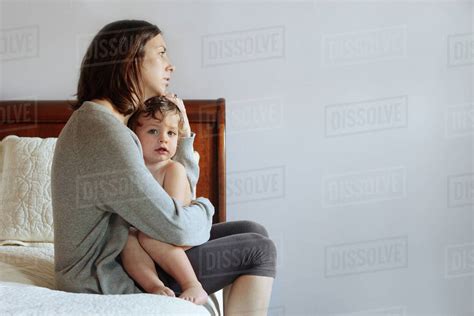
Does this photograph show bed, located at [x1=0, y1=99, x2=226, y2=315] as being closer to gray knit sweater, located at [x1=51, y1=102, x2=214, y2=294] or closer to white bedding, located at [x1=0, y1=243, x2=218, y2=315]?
white bedding, located at [x1=0, y1=243, x2=218, y2=315]

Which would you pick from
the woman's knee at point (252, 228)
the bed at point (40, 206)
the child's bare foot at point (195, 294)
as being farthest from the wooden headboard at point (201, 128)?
the child's bare foot at point (195, 294)

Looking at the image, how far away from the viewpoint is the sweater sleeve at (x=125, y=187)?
1715mm

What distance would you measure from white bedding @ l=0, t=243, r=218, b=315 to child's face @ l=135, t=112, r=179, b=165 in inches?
17.4

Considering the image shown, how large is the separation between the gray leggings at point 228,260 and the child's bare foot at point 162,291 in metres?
0.08

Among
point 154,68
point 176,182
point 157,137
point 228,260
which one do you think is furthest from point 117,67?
point 228,260

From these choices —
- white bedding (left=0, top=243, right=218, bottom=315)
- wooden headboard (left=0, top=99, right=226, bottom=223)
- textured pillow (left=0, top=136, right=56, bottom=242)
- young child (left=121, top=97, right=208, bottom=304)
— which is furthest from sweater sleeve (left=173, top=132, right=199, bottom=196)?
wooden headboard (left=0, top=99, right=226, bottom=223)

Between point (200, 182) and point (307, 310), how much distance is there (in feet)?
2.51

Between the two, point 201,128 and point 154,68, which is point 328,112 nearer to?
point 201,128

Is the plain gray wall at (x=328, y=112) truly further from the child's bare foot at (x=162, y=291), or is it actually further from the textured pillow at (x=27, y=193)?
the child's bare foot at (x=162, y=291)

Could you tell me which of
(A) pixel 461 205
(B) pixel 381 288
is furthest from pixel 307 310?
(A) pixel 461 205

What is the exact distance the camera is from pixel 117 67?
6.25ft

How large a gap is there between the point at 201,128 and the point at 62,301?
151 cm

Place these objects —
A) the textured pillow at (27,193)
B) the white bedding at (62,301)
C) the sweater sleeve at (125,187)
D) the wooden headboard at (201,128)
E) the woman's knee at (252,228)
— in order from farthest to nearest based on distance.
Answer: the wooden headboard at (201,128) < the textured pillow at (27,193) < the woman's knee at (252,228) < the sweater sleeve at (125,187) < the white bedding at (62,301)

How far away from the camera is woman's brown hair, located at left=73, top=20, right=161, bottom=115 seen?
189 centimetres
